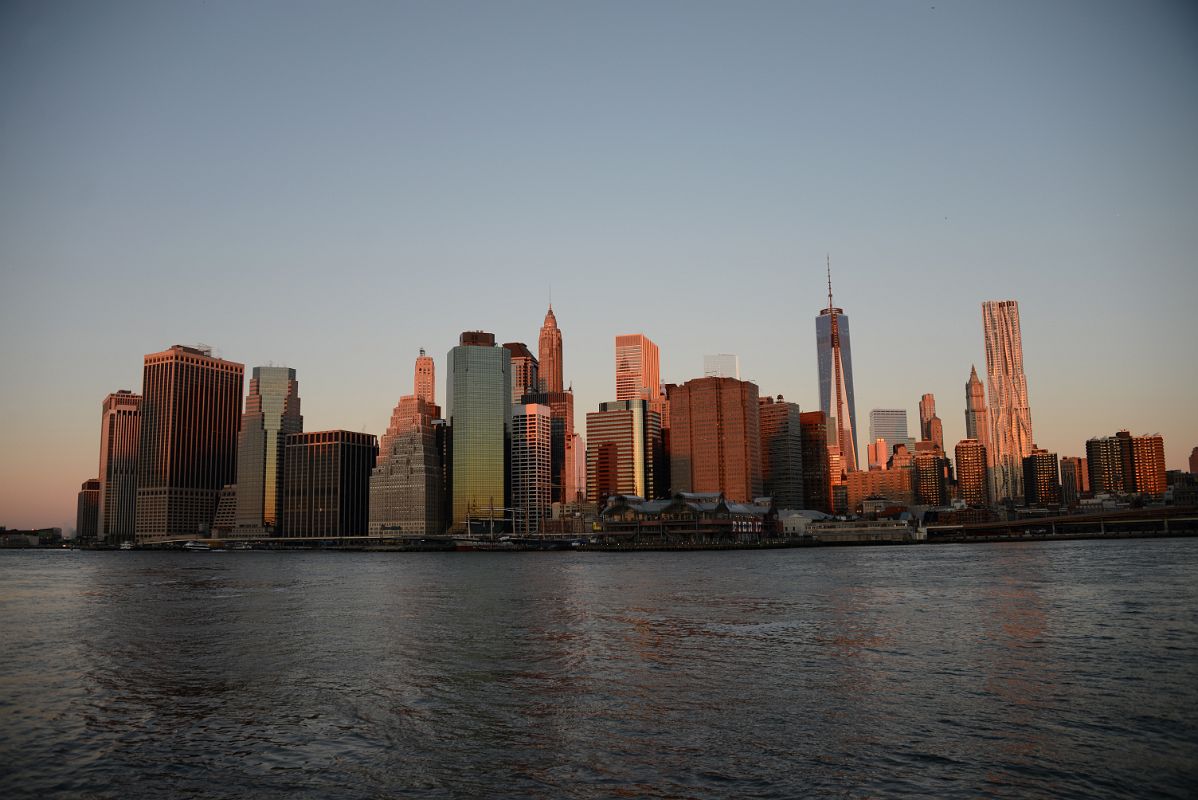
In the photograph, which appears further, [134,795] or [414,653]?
[414,653]

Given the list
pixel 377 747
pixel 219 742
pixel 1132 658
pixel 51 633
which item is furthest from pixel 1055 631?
pixel 51 633

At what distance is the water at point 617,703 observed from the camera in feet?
78.7

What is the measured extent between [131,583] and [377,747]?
107 meters

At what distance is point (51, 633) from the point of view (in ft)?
189

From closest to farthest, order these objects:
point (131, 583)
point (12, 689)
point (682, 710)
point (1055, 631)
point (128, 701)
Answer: point (682, 710), point (128, 701), point (12, 689), point (1055, 631), point (131, 583)

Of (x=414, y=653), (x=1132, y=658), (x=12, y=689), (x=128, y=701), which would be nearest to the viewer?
(x=128, y=701)

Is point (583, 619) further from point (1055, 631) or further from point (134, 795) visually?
point (134, 795)

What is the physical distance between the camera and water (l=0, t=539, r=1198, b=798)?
23984 millimetres

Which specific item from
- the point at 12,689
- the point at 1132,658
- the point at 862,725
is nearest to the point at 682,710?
the point at 862,725

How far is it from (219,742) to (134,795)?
4.87m

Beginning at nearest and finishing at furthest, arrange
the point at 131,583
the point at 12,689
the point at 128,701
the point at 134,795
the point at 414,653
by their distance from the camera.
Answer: the point at 134,795 < the point at 128,701 < the point at 12,689 < the point at 414,653 < the point at 131,583

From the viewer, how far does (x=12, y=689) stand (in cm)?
3741

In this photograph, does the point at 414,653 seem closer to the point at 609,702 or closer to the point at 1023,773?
the point at 609,702

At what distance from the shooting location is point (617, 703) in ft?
108
